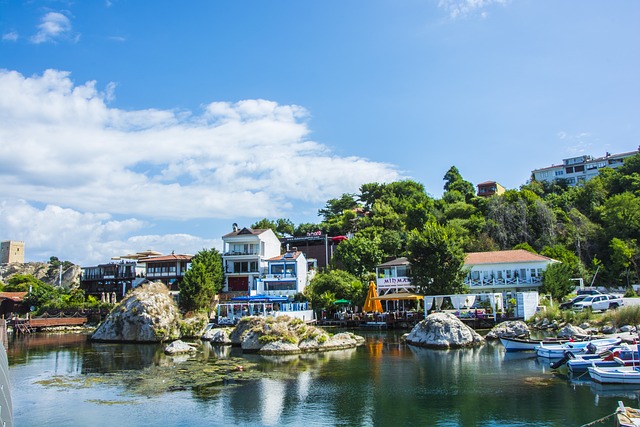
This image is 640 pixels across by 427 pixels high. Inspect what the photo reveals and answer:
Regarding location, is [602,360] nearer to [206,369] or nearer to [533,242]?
[206,369]

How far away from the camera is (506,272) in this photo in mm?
49062

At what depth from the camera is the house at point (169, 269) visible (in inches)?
2562

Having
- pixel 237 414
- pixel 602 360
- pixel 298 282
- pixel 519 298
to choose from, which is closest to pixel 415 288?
pixel 519 298

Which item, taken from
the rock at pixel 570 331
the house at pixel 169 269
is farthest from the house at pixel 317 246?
the rock at pixel 570 331

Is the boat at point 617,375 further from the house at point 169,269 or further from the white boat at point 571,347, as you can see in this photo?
the house at point 169,269

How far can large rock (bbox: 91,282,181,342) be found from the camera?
44.2 meters

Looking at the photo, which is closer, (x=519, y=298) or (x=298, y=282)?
(x=519, y=298)

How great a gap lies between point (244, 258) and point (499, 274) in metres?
31.2

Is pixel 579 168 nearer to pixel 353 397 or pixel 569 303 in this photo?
pixel 569 303

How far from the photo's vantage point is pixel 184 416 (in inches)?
698

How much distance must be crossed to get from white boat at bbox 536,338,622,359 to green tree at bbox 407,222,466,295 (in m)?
17.7

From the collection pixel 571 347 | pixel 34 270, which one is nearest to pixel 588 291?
pixel 571 347

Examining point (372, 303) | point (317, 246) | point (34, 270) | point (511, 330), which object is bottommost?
point (511, 330)

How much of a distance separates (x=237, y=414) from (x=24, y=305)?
6254 cm
